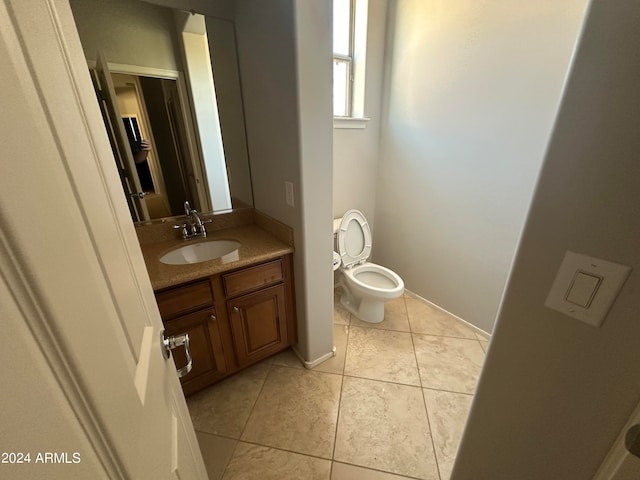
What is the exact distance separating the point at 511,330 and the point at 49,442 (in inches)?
30.7

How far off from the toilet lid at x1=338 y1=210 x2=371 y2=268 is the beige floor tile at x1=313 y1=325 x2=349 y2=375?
0.52 meters

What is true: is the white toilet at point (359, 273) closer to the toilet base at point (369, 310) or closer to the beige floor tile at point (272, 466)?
the toilet base at point (369, 310)

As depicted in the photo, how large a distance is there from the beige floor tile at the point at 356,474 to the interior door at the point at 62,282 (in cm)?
102

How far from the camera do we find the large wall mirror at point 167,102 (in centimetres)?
125

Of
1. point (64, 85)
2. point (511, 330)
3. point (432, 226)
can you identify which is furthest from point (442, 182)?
point (64, 85)

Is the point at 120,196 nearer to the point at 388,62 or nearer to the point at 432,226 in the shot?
the point at 432,226

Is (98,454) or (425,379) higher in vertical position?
(98,454)

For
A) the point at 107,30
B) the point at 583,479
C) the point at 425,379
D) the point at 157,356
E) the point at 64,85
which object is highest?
the point at 107,30

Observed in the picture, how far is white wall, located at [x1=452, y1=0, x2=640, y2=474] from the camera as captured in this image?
0.40 metres

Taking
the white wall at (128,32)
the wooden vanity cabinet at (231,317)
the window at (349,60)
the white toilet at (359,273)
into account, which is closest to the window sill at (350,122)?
the window at (349,60)

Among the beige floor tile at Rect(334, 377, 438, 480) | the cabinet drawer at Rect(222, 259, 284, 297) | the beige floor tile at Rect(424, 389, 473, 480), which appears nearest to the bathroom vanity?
the cabinet drawer at Rect(222, 259, 284, 297)

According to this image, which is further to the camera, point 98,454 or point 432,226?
point 432,226

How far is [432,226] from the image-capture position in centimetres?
212

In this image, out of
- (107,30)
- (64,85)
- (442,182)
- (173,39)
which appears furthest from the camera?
(442,182)
